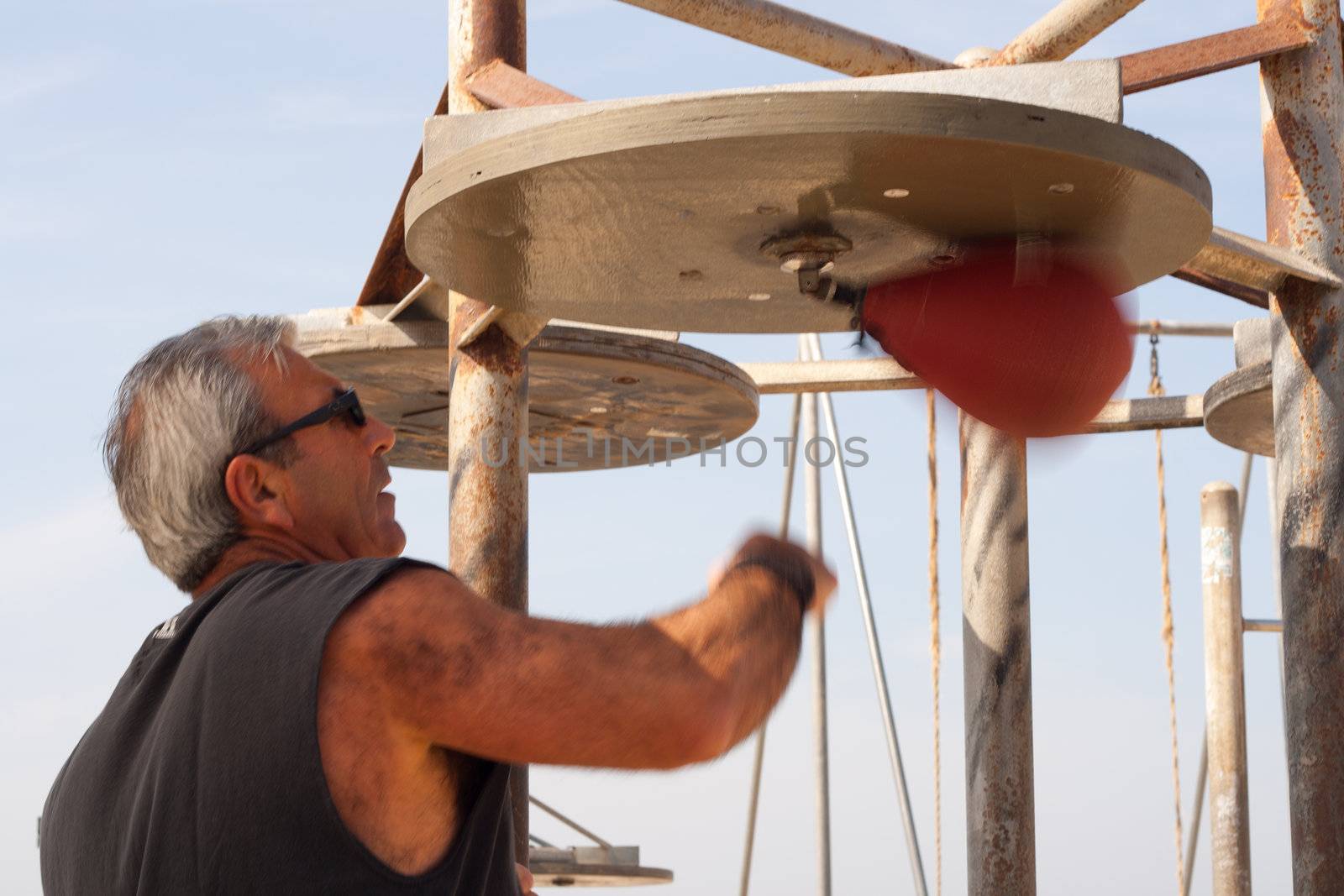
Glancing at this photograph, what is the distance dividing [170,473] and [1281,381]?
4.99 m

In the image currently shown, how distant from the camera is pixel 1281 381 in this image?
22.3 ft

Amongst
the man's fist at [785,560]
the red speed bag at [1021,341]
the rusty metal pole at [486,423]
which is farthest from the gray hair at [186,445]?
the rusty metal pole at [486,423]

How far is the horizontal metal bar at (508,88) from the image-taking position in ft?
20.7

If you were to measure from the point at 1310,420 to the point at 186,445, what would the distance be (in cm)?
487

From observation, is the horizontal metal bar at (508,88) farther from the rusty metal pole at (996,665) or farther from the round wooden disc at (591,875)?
the round wooden disc at (591,875)

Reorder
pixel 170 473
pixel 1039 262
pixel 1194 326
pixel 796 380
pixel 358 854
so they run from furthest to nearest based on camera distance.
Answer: pixel 1194 326 < pixel 796 380 < pixel 1039 262 < pixel 170 473 < pixel 358 854


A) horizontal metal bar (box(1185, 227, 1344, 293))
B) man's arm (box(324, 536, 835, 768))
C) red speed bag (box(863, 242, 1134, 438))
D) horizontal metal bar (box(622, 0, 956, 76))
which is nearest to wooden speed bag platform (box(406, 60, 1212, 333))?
red speed bag (box(863, 242, 1134, 438))

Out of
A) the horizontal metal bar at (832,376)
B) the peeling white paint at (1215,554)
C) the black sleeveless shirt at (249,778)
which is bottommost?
the black sleeveless shirt at (249,778)

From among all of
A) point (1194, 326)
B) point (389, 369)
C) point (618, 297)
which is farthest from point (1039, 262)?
point (1194, 326)

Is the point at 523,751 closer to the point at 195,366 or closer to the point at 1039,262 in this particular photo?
the point at 195,366

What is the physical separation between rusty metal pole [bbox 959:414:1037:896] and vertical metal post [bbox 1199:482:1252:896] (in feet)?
17.5

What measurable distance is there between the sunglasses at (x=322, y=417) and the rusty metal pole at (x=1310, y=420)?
4.44 m

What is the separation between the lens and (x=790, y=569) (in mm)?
3080

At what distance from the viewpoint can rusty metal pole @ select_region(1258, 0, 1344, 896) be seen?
21.2 ft
